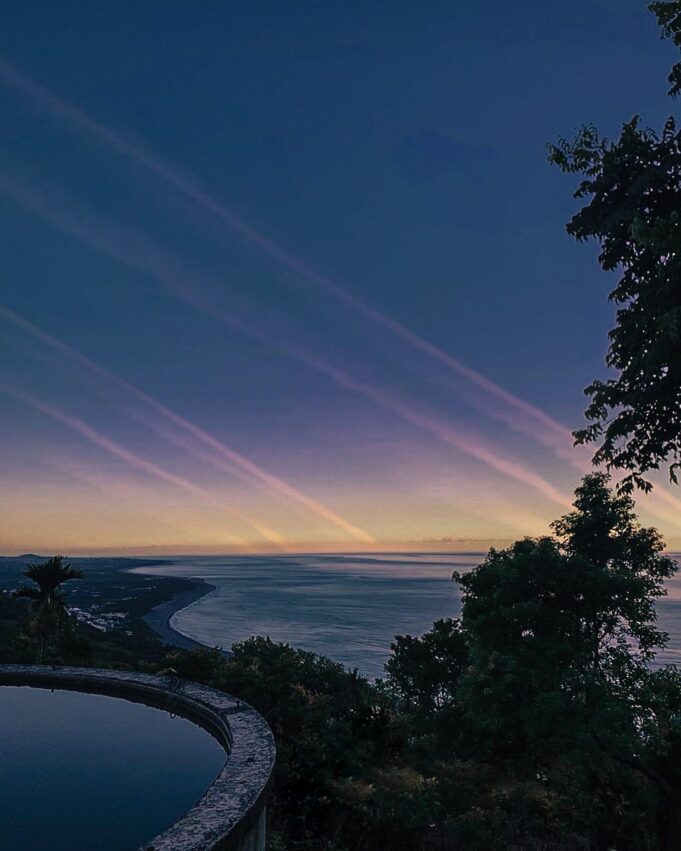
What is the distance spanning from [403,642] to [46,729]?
2752cm

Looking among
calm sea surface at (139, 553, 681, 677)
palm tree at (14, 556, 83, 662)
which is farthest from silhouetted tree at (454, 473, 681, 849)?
calm sea surface at (139, 553, 681, 677)

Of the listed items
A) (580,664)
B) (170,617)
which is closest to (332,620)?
(170,617)

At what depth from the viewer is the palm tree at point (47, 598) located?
1591 centimetres

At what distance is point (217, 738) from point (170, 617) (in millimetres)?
116608

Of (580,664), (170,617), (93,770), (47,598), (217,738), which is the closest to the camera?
(93,770)

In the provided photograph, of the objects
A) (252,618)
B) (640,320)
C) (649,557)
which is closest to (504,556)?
(649,557)

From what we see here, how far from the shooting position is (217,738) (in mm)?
9344

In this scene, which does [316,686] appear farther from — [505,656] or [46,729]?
[46,729]

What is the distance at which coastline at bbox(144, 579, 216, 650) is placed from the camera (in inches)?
3078

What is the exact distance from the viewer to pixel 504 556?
20.8 meters

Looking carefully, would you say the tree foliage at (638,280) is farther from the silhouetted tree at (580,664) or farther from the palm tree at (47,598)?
the palm tree at (47,598)

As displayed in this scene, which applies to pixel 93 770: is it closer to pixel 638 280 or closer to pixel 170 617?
pixel 638 280

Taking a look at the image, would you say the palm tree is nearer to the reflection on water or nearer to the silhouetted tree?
the reflection on water

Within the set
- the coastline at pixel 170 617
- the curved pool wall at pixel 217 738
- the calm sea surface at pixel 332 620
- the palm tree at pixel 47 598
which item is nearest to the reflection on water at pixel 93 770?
the curved pool wall at pixel 217 738
